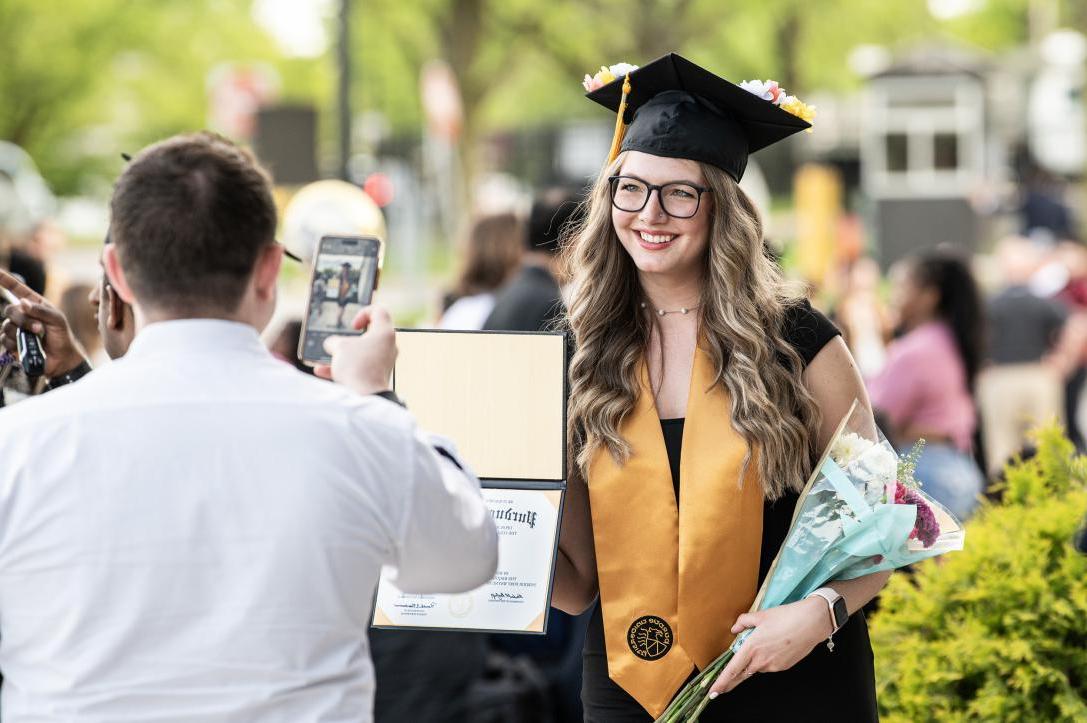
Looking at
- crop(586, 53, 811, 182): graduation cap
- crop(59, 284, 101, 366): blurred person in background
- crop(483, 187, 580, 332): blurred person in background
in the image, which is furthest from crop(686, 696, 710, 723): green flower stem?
crop(59, 284, 101, 366): blurred person in background

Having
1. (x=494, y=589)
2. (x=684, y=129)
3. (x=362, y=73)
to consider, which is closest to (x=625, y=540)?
(x=494, y=589)

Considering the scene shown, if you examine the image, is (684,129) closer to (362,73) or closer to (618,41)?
(618,41)

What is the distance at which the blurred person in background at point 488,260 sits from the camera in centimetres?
734

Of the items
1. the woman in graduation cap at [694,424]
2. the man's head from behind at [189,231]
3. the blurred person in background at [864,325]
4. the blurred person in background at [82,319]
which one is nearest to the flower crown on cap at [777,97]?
the woman in graduation cap at [694,424]

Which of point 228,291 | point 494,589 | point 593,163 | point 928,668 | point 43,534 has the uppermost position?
point 593,163

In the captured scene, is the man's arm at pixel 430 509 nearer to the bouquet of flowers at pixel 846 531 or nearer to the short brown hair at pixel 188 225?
the short brown hair at pixel 188 225

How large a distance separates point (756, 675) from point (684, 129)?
3.87 ft

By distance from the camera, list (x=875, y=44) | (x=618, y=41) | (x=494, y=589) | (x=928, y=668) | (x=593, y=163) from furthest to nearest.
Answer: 1. (x=593, y=163)
2. (x=875, y=44)
3. (x=618, y=41)
4. (x=928, y=668)
5. (x=494, y=589)

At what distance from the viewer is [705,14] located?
2680 centimetres

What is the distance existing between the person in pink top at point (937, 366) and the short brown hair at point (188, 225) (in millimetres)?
5372

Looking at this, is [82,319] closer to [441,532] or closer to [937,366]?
[937,366]

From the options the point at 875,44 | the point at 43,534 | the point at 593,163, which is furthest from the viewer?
the point at 593,163

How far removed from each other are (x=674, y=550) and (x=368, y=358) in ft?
3.16

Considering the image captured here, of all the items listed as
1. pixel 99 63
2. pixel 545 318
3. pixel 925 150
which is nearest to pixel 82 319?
pixel 545 318
